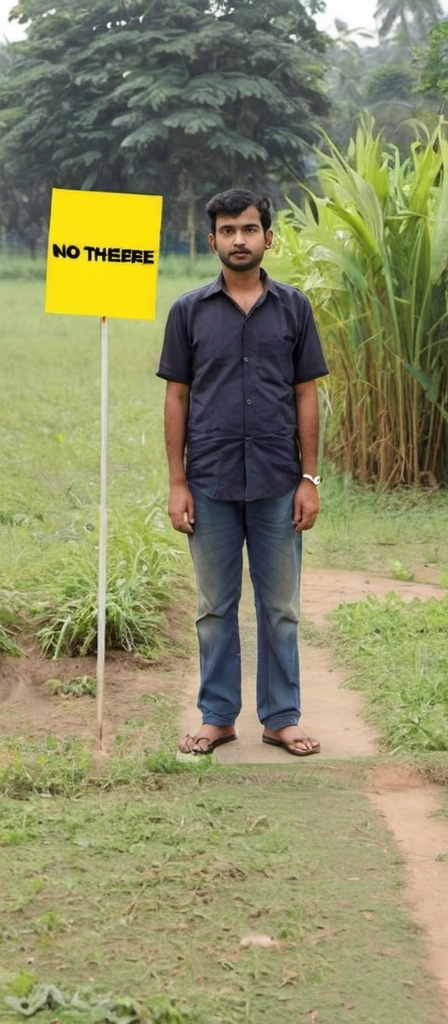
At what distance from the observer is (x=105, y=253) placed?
15.7 ft

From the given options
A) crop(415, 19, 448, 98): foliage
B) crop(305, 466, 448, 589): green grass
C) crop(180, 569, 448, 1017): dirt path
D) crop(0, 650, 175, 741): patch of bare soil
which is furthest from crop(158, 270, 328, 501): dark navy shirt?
crop(415, 19, 448, 98): foliage

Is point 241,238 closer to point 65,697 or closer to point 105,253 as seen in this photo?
point 105,253

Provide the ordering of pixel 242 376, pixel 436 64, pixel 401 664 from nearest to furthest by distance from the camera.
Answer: pixel 242 376 < pixel 401 664 < pixel 436 64

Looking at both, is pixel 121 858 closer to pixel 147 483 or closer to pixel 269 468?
pixel 269 468

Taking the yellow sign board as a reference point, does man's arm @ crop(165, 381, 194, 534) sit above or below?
below

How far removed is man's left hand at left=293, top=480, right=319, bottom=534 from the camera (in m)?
4.71

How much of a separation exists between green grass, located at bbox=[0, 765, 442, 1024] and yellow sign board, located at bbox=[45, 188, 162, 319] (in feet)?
5.02

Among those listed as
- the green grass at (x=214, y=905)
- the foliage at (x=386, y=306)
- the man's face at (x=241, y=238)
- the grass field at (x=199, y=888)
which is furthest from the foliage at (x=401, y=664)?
the foliage at (x=386, y=306)

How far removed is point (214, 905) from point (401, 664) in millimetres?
2381

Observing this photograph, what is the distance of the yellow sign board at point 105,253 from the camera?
4770mm

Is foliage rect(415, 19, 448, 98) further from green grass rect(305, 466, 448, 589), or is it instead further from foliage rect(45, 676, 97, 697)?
foliage rect(45, 676, 97, 697)

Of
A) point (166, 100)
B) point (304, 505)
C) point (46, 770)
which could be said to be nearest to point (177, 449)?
point (304, 505)

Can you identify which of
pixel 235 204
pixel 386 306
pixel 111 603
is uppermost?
pixel 235 204

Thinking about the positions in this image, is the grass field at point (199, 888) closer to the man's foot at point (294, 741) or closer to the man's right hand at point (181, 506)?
the man's foot at point (294, 741)
